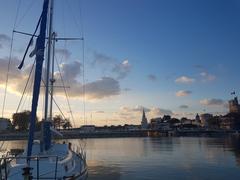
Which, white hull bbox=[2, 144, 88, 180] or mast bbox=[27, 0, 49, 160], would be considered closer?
white hull bbox=[2, 144, 88, 180]

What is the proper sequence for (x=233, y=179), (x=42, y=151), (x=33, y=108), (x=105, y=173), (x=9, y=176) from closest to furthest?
(x=9, y=176) → (x=33, y=108) → (x=42, y=151) → (x=233, y=179) → (x=105, y=173)

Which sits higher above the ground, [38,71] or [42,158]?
[38,71]

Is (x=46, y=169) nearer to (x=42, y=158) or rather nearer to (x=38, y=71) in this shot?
(x=42, y=158)

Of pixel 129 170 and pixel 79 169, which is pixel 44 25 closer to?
pixel 79 169

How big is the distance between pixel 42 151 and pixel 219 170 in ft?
99.6

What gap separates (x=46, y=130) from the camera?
4450cm

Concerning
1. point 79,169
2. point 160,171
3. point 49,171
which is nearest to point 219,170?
point 160,171

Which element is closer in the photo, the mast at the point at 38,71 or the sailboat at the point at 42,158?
the sailboat at the point at 42,158

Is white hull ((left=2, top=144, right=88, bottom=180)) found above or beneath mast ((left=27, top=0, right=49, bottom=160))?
beneath

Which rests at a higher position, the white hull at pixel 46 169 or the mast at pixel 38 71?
the mast at pixel 38 71

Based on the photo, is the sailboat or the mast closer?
the sailboat

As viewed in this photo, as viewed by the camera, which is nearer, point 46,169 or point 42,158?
point 46,169

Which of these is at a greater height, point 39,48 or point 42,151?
point 39,48

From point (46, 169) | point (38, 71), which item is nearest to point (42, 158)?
point (46, 169)
